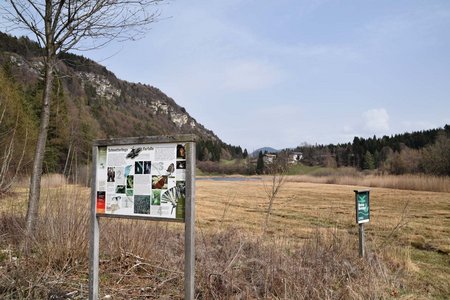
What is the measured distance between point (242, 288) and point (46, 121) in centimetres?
358

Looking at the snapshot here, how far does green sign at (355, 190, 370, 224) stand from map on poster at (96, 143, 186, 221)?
4.44 metres

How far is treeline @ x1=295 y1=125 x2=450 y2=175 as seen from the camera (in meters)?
43.2

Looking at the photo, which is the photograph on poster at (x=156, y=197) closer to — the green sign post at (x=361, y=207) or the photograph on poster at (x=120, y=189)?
the photograph on poster at (x=120, y=189)

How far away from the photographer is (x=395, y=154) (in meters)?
64.5

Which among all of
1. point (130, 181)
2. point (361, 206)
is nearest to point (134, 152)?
point (130, 181)

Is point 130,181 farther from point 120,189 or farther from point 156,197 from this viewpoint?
point 156,197

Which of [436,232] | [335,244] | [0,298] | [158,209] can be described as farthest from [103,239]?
[436,232]

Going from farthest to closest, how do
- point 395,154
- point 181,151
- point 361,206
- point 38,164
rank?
point 395,154 → point 361,206 → point 38,164 → point 181,151

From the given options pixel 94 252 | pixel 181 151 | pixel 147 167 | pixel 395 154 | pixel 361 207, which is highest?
pixel 395 154

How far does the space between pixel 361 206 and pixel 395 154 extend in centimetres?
6327

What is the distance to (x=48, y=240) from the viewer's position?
186 inches

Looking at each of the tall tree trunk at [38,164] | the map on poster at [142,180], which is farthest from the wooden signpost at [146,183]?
the tall tree trunk at [38,164]

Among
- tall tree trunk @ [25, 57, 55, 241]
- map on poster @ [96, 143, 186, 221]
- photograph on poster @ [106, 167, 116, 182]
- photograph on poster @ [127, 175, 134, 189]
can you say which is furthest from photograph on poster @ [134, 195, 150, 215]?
tall tree trunk @ [25, 57, 55, 241]

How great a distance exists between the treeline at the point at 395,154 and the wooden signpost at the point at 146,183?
44510 mm
